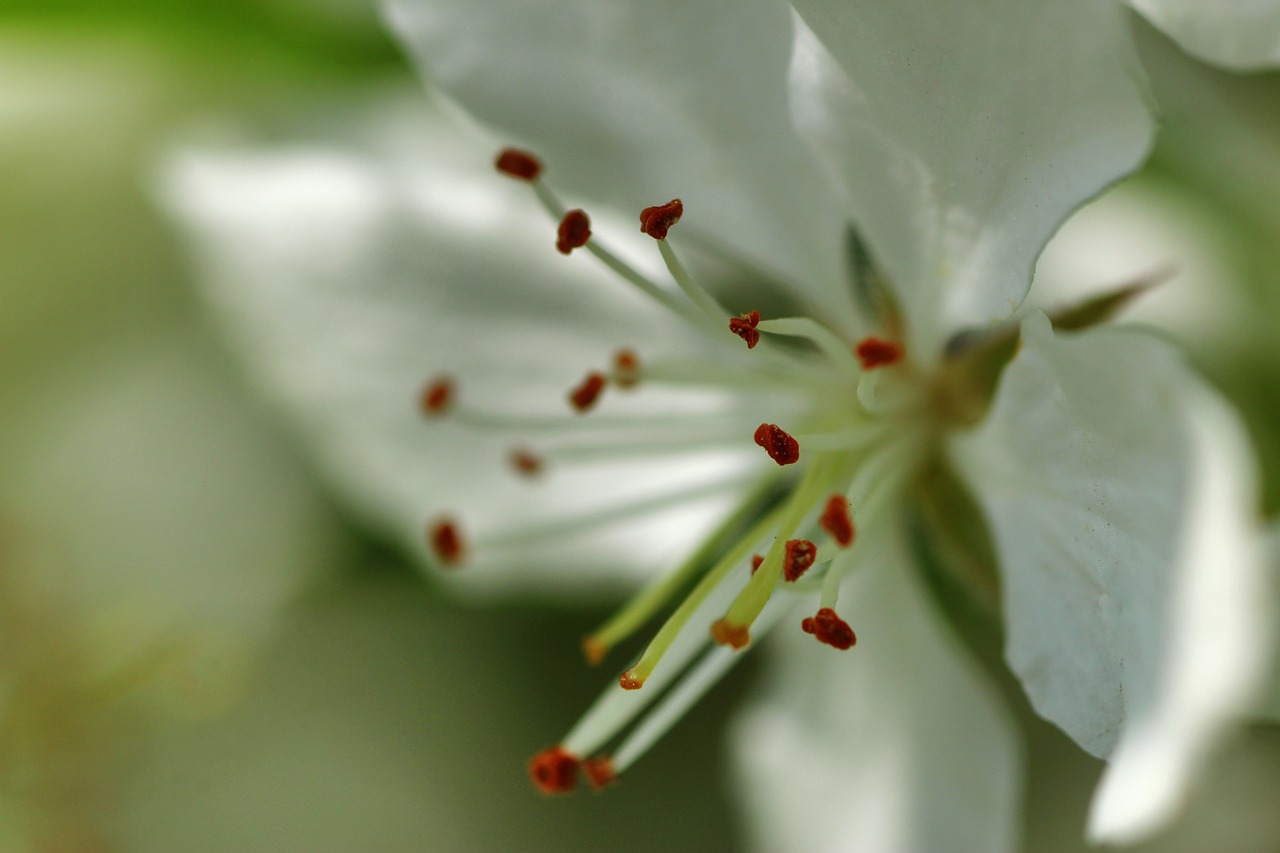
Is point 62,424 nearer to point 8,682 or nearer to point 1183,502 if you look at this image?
point 8,682

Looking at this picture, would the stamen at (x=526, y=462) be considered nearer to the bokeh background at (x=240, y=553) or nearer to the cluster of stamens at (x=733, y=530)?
the cluster of stamens at (x=733, y=530)

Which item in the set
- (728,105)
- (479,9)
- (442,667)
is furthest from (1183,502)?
(442,667)

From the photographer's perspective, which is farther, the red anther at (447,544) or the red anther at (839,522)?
the red anther at (447,544)

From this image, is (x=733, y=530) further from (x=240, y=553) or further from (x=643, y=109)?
(x=240, y=553)

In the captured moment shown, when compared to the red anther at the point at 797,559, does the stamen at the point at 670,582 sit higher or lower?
lower

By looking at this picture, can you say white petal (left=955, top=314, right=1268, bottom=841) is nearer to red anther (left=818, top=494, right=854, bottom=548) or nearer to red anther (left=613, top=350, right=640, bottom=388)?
red anther (left=818, top=494, right=854, bottom=548)

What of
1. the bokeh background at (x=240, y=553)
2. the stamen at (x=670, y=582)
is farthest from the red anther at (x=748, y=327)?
the bokeh background at (x=240, y=553)

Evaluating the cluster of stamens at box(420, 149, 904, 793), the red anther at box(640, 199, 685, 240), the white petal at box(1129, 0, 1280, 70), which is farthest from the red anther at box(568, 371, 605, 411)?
the white petal at box(1129, 0, 1280, 70)

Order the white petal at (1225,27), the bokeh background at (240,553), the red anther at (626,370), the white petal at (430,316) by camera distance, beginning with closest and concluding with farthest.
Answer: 1. the white petal at (1225,27)
2. the red anther at (626,370)
3. the white petal at (430,316)
4. the bokeh background at (240,553)
